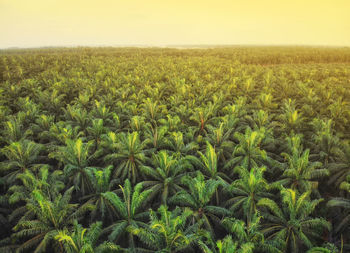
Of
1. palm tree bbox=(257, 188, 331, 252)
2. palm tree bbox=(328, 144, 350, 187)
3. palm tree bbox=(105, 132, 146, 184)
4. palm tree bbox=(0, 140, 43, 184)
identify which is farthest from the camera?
palm tree bbox=(105, 132, 146, 184)

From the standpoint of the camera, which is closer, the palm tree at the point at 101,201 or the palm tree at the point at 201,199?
the palm tree at the point at 201,199

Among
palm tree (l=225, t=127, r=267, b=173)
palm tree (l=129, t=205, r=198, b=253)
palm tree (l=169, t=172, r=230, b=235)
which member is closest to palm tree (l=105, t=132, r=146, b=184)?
palm tree (l=169, t=172, r=230, b=235)

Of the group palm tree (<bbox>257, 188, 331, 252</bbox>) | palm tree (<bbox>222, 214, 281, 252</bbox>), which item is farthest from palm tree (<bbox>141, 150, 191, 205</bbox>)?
palm tree (<bbox>257, 188, 331, 252</bbox>)

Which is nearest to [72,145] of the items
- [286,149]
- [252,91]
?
[286,149]

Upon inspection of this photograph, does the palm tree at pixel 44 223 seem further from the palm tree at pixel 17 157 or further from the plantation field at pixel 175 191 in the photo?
the palm tree at pixel 17 157

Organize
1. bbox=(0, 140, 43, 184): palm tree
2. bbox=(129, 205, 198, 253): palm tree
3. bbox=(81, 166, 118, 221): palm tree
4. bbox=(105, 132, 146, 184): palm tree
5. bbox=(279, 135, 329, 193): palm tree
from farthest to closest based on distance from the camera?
bbox=(105, 132, 146, 184): palm tree
bbox=(0, 140, 43, 184): palm tree
bbox=(279, 135, 329, 193): palm tree
bbox=(81, 166, 118, 221): palm tree
bbox=(129, 205, 198, 253): palm tree

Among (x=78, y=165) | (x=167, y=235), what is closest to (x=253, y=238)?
(x=167, y=235)

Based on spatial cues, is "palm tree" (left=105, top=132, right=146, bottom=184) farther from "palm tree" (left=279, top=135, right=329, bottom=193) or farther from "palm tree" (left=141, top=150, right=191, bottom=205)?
"palm tree" (left=279, top=135, right=329, bottom=193)

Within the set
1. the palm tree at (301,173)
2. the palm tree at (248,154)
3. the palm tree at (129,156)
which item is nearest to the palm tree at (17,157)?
the palm tree at (129,156)

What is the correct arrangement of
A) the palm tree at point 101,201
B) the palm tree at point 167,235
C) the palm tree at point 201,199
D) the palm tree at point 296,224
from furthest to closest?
1. the palm tree at point 101,201
2. the palm tree at point 201,199
3. the palm tree at point 296,224
4. the palm tree at point 167,235

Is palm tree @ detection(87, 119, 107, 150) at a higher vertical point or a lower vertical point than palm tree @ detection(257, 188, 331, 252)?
higher

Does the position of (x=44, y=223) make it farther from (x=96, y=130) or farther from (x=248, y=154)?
(x=248, y=154)

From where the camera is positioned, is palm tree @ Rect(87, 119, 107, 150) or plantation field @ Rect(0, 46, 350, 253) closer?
plantation field @ Rect(0, 46, 350, 253)

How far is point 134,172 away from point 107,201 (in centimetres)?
413
